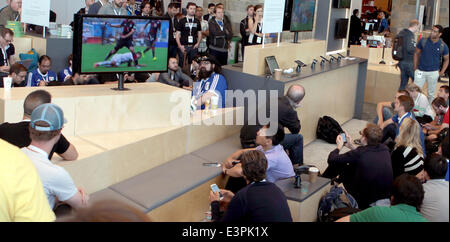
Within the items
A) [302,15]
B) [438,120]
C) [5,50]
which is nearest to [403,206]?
[438,120]

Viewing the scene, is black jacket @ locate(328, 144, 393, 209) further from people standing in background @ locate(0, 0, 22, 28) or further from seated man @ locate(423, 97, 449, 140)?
people standing in background @ locate(0, 0, 22, 28)

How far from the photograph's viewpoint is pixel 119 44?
166 inches

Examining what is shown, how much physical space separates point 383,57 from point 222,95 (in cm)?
582

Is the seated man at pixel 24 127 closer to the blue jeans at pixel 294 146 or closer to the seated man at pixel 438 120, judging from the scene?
the blue jeans at pixel 294 146

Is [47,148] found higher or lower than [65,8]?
lower

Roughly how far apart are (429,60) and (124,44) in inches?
218

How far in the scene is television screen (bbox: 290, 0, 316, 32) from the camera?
7.39m

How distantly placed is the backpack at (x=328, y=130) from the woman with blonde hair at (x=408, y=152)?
7.03ft

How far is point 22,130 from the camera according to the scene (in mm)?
3262

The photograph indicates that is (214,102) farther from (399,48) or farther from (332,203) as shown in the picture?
(399,48)

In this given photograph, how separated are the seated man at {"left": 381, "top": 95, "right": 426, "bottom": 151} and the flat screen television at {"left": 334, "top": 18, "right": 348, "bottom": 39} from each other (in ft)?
10.8

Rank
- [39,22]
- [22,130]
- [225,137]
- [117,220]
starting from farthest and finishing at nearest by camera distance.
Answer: [39,22]
[225,137]
[22,130]
[117,220]
